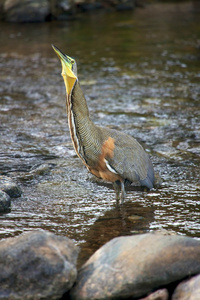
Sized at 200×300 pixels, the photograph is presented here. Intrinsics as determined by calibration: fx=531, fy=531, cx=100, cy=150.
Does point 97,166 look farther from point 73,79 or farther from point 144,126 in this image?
point 144,126

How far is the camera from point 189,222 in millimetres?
5660

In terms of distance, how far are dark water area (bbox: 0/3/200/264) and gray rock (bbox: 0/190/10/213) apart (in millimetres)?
100

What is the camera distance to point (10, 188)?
625 centimetres

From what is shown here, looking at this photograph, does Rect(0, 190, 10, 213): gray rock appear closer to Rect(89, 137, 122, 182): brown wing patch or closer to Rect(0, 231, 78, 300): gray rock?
Rect(89, 137, 122, 182): brown wing patch

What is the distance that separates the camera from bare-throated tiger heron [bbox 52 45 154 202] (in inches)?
226

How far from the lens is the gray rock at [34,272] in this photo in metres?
3.82

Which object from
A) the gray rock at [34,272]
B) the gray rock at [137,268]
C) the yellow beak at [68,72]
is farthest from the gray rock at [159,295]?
the yellow beak at [68,72]

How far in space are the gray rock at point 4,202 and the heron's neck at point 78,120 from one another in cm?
96

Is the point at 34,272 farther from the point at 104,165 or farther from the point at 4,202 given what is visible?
the point at 104,165

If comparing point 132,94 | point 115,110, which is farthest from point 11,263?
point 132,94

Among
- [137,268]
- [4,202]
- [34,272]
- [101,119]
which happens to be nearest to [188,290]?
[137,268]

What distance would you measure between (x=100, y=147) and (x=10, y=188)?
1179 mm

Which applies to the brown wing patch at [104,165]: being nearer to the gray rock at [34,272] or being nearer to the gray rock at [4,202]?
the gray rock at [4,202]

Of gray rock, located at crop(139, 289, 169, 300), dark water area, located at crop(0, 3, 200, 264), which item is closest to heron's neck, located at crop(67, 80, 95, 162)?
dark water area, located at crop(0, 3, 200, 264)
